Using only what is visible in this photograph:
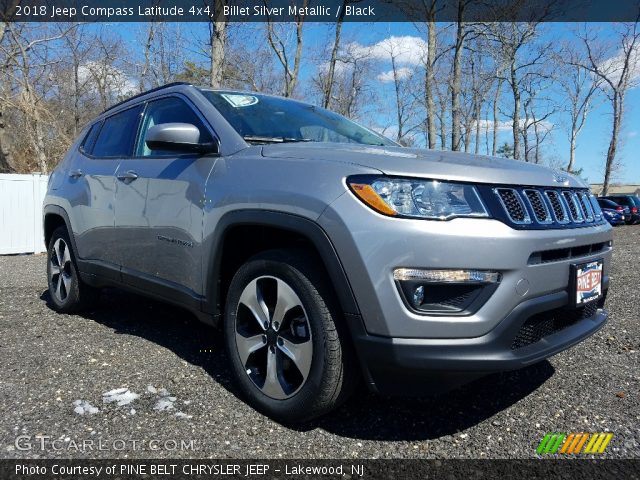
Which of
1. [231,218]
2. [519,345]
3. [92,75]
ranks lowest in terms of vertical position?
[519,345]

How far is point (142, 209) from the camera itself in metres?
3.28

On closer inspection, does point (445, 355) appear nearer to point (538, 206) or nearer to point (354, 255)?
point (354, 255)

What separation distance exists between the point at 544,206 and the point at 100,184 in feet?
10.5

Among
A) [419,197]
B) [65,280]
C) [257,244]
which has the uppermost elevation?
[419,197]

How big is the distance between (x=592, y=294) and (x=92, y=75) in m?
30.4

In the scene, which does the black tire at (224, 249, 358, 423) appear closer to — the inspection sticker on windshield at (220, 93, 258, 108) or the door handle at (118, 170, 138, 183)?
the inspection sticker on windshield at (220, 93, 258, 108)

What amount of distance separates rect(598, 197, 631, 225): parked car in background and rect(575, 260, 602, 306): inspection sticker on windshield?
972 inches

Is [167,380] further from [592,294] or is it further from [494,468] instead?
[592,294]

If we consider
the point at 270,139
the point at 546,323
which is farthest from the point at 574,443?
the point at 270,139

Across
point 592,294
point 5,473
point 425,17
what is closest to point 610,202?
point 425,17

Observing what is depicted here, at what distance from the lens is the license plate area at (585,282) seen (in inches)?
87.4

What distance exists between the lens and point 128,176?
3.46 metres

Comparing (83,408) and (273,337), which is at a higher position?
(273,337)

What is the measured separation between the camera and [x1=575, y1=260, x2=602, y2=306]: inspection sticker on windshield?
7.39ft
